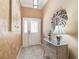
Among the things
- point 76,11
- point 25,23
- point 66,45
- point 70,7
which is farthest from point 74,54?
point 25,23

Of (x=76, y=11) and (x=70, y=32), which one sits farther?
(x=70, y=32)

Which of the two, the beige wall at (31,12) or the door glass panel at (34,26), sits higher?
the beige wall at (31,12)

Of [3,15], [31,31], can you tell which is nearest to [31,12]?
[31,31]

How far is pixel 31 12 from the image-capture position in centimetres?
569

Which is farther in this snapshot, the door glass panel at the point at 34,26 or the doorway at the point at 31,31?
the door glass panel at the point at 34,26

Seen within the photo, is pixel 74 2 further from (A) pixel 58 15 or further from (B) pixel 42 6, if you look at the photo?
(B) pixel 42 6

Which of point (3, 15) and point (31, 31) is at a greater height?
point (3, 15)

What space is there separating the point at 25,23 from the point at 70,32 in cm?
342

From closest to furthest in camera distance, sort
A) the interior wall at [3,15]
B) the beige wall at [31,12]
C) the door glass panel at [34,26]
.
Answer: the interior wall at [3,15]
the beige wall at [31,12]
the door glass panel at [34,26]

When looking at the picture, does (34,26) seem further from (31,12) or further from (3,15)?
(3,15)

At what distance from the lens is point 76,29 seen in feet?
8.79

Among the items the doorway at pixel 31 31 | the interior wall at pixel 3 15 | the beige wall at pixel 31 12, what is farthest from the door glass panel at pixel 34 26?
the interior wall at pixel 3 15

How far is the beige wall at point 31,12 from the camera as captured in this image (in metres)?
5.47

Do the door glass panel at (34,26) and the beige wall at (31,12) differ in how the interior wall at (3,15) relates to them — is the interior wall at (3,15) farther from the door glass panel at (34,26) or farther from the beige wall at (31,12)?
the door glass panel at (34,26)
